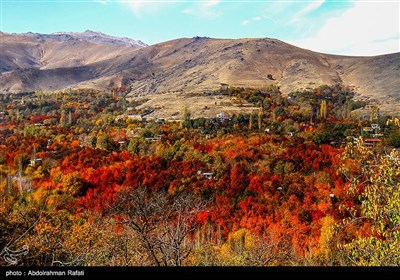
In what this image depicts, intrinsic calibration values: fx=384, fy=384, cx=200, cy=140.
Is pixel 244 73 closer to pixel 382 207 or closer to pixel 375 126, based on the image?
pixel 375 126

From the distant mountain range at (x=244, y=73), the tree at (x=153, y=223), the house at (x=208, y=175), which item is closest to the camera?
the tree at (x=153, y=223)

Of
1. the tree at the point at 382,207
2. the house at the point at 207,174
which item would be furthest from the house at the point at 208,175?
the tree at the point at 382,207

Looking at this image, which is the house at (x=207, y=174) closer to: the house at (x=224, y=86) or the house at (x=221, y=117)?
the house at (x=221, y=117)

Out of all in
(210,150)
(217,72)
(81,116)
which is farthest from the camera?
(217,72)

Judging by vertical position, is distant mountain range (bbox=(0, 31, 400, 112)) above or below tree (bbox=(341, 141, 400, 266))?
above

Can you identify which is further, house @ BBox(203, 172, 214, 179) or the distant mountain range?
the distant mountain range

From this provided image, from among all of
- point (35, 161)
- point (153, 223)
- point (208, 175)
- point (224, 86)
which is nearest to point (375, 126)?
point (208, 175)

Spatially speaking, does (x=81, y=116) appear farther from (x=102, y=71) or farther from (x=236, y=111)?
(x=102, y=71)

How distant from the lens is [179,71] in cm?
13850

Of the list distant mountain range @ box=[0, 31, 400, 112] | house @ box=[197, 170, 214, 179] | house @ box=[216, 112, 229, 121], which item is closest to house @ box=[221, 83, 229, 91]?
distant mountain range @ box=[0, 31, 400, 112]

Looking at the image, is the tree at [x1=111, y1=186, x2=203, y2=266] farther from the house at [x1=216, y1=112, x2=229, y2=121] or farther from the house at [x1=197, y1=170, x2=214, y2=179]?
the house at [x1=216, y1=112, x2=229, y2=121]

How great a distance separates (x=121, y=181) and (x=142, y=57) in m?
161
